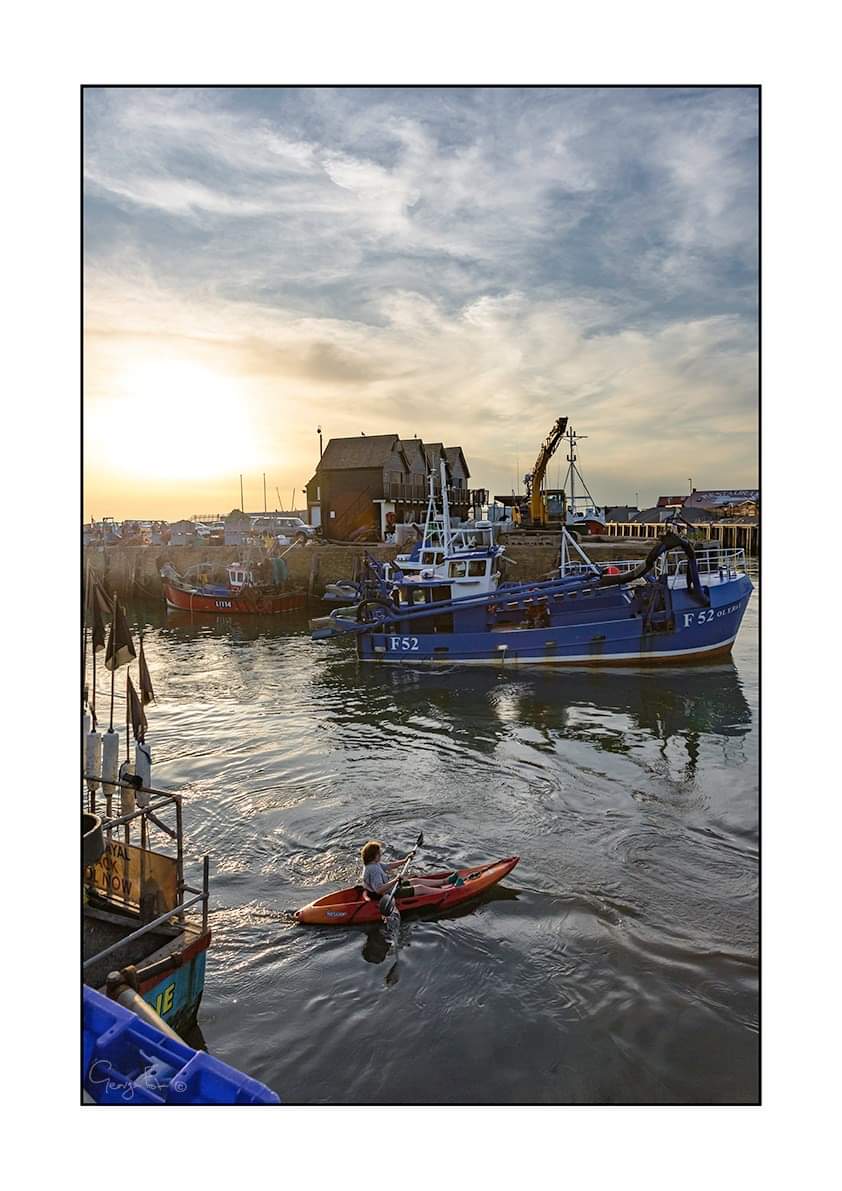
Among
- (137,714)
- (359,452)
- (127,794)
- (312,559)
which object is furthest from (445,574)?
(359,452)

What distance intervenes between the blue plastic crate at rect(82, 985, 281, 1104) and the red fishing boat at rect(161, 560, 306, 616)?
24377 mm

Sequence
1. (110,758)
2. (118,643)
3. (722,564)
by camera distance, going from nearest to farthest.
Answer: (110,758) → (118,643) → (722,564)

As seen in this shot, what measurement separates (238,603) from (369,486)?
9.35 meters

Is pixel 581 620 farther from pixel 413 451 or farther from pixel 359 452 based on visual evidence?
pixel 413 451

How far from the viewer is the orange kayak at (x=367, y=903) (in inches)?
248

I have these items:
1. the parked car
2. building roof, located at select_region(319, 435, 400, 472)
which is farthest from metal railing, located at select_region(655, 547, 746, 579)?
the parked car

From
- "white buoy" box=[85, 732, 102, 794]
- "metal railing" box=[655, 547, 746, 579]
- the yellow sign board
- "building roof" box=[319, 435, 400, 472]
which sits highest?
"building roof" box=[319, 435, 400, 472]

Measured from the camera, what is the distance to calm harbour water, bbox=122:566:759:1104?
467 centimetres

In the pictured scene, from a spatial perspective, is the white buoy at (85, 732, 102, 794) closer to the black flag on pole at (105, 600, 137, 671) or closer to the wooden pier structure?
the black flag on pole at (105, 600, 137, 671)

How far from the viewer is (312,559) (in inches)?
1212

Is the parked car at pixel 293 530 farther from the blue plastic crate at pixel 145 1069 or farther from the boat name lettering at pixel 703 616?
the blue plastic crate at pixel 145 1069

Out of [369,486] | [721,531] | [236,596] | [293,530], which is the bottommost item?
[236,596]

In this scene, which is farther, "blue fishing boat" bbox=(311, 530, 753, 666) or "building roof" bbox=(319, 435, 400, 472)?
"building roof" bbox=(319, 435, 400, 472)
